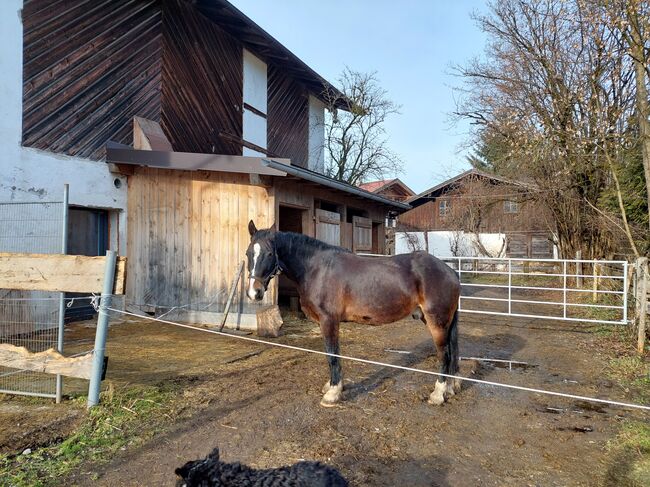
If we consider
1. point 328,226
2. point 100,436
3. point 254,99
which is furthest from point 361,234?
point 100,436

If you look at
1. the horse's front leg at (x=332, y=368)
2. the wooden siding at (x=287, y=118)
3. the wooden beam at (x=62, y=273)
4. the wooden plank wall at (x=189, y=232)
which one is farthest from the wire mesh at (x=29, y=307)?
the wooden siding at (x=287, y=118)

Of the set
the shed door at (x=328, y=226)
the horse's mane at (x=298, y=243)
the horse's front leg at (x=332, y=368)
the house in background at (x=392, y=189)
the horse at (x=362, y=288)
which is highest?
the house in background at (x=392, y=189)

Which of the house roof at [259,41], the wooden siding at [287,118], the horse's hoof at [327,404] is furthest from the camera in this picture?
the wooden siding at [287,118]

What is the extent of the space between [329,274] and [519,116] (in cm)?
1128

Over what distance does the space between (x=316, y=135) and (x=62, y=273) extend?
14.8m

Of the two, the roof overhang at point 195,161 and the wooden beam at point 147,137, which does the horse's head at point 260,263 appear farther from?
the wooden beam at point 147,137

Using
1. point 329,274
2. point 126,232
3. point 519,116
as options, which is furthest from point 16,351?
point 519,116

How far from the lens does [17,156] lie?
267 inches

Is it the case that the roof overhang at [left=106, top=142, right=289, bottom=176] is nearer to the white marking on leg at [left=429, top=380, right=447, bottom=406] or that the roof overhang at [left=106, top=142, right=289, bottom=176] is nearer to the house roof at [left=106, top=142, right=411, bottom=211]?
the house roof at [left=106, top=142, right=411, bottom=211]

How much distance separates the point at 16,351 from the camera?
3.66 meters

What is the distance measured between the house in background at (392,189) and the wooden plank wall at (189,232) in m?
21.3

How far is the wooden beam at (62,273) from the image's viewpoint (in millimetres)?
3557

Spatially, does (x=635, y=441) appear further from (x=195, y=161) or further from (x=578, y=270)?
(x=578, y=270)

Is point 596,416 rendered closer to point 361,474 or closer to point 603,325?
point 361,474
